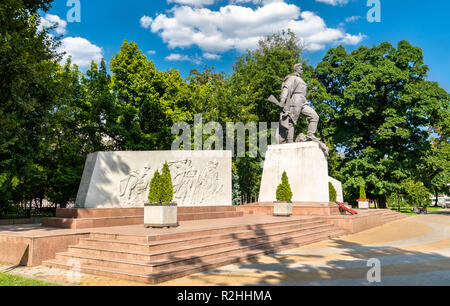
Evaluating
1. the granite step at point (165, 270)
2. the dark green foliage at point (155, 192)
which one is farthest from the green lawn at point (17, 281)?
the dark green foliage at point (155, 192)

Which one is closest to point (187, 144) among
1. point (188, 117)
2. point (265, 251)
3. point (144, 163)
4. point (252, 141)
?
point (188, 117)

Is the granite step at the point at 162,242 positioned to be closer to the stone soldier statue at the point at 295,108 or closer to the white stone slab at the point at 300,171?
the white stone slab at the point at 300,171

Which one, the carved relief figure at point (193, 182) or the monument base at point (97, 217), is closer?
the monument base at point (97, 217)

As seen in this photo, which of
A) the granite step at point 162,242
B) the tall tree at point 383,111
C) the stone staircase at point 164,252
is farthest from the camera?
the tall tree at point 383,111

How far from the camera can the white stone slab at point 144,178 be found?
1205cm

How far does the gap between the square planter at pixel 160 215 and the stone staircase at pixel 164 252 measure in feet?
4.81

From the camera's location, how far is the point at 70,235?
8.45m

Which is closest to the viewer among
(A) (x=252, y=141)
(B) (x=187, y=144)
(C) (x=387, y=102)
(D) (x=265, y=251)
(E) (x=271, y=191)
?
(D) (x=265, y=251)

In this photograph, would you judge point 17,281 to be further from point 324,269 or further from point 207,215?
point 207,215

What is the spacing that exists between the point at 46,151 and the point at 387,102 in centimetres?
2782

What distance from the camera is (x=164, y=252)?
713cm

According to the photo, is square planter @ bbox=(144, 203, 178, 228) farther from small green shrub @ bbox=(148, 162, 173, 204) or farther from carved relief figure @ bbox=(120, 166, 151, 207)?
carved relief figure @ bbox=(120, 166, 151, 207)

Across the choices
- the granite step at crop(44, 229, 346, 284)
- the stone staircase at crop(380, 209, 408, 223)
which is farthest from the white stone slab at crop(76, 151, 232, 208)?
the stone staircase at crop(380, 209, 408, 223)
